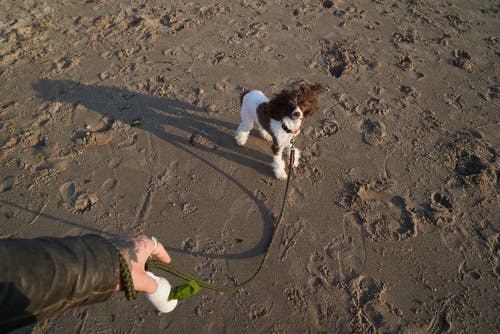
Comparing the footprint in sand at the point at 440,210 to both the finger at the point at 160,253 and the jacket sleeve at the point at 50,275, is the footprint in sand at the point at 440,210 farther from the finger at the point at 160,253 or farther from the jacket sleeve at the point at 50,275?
the jacket sleeve at the point at 50,275

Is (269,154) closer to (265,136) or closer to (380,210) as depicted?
(265,136)

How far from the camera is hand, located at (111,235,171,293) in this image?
172cm

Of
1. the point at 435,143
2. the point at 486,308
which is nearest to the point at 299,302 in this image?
the point at 486,308

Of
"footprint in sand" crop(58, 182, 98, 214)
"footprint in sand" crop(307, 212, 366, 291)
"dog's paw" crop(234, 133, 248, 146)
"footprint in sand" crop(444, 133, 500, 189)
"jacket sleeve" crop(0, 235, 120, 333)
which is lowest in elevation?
"footprint in sand" crop(307, 212, 366, 291)

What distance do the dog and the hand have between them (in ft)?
7.27

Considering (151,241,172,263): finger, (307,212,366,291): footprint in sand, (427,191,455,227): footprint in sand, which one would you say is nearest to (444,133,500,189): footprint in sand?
(427,191,455,227): footprint in sand

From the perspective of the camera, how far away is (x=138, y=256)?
176cm

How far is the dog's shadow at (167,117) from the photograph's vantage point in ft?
15.1

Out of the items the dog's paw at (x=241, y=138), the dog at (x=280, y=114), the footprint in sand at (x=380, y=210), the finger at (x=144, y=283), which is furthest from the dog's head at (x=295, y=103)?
the finger at (x=144, y=283)

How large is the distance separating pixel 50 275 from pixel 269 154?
11.8 ft

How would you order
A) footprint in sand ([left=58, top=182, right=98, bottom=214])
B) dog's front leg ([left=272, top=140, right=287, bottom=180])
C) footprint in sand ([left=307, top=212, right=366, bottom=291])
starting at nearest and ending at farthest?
footprint in sand ([left=307, top=212, right=366, bottom=291]) < footprint in sand ([left=58, top=182, right=98, bottom=214]) < dog's front leg ([left=272, top=140, right=287, bottom=180])

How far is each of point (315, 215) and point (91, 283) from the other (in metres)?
3.02

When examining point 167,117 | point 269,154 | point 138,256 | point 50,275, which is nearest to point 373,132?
point 269,154

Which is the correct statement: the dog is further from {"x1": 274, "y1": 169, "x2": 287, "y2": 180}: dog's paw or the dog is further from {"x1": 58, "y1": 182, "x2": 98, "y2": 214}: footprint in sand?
{"x1": 58, "y1": 182, "x2": 98, "y2": 214}: footprint in sand
